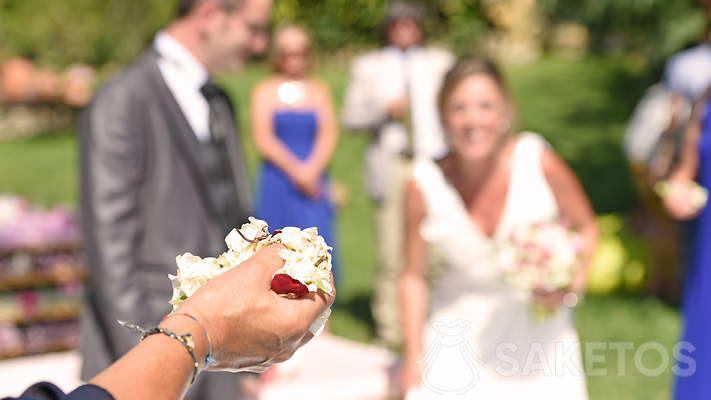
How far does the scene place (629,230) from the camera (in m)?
11.5

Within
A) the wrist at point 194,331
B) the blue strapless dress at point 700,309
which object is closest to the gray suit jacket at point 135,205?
the wrist at point 194,331

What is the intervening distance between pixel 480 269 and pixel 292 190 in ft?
14.2

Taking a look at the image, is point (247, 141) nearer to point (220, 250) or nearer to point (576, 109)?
point (576, 109)

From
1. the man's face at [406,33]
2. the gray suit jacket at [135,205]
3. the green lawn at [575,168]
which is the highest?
the man's face at [406,33]

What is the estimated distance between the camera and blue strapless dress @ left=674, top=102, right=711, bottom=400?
4.88m

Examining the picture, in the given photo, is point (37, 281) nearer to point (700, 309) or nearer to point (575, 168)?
point (700, 309)

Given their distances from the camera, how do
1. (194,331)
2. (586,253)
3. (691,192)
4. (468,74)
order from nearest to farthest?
(194,331), (468,74), (586,253), (691,192)

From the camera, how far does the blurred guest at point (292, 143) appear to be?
890 cm

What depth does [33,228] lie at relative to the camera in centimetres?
870

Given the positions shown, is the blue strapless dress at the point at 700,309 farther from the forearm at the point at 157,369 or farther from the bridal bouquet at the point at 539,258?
the forearm at the point at 157,369

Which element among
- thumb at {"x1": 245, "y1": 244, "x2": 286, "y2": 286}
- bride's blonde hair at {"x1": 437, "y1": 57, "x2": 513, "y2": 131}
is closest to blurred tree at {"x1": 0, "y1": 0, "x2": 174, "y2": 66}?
bride's blonde hair at {"x1": 437, "y1": 57, "x2": 513, "y2": 131}

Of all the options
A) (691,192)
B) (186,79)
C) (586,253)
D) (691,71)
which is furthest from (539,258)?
(691,71)

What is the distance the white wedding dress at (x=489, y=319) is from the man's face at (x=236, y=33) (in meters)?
1.03

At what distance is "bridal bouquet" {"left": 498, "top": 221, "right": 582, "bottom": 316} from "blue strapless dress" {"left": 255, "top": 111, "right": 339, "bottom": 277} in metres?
4.21
